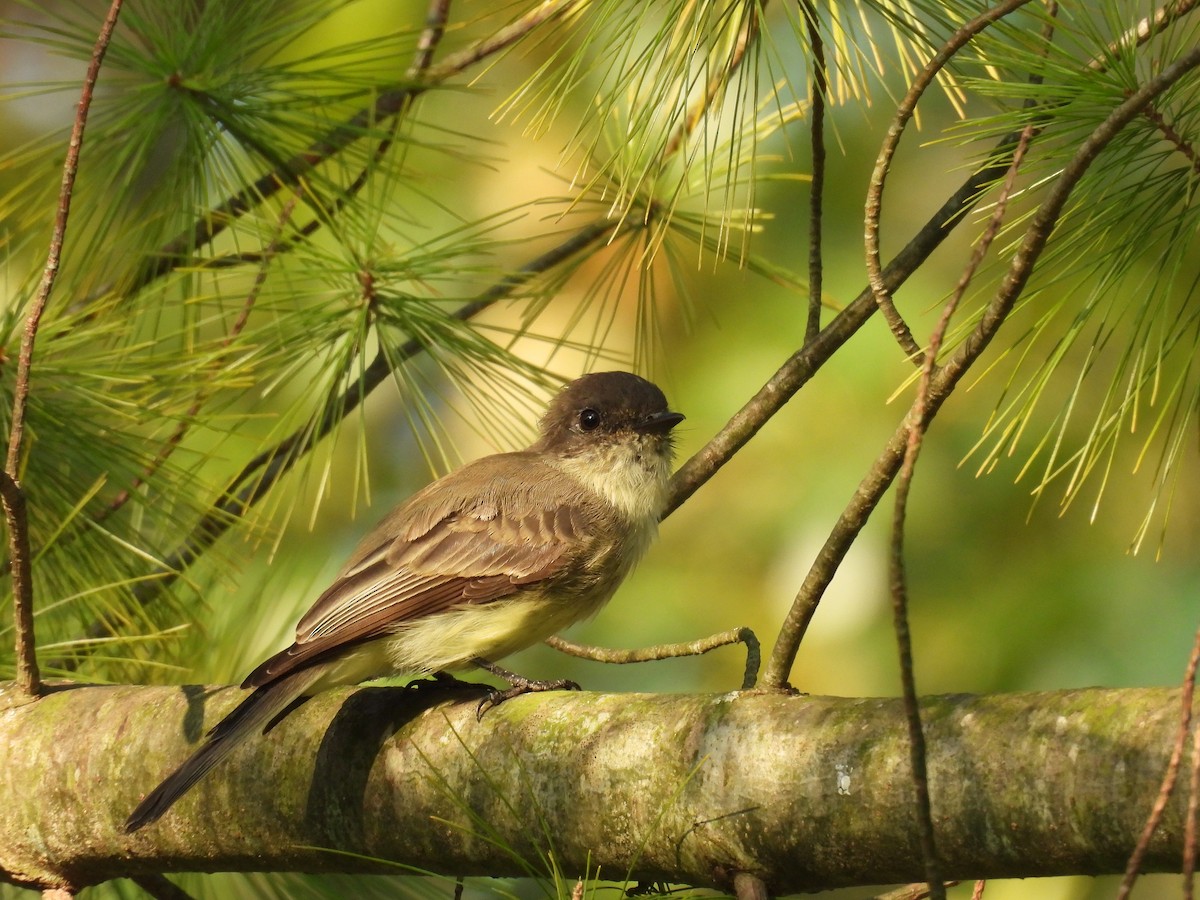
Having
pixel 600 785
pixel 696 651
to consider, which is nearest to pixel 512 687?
pixel 696 651

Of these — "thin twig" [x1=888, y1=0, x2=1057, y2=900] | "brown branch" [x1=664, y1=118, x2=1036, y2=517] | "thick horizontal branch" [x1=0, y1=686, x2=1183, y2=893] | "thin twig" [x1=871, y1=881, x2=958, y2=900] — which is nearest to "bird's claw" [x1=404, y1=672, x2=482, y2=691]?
"thick horizontal branch" [x1=0, y1=686, x2=1183, y2=893]

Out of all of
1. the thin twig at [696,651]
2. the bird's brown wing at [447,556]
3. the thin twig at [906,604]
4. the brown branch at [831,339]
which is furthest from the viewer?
the bird's brown wing at [447,556]

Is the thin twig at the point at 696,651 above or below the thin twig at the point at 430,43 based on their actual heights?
below

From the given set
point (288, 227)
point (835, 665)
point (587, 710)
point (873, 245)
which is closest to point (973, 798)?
point (587, 710)

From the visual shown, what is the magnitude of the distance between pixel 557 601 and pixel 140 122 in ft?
5.38

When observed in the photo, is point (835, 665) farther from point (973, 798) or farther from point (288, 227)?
point (973, 798)

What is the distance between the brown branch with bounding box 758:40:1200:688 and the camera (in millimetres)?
1829

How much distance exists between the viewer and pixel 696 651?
106 inches

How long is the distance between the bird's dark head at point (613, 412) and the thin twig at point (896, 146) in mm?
1591

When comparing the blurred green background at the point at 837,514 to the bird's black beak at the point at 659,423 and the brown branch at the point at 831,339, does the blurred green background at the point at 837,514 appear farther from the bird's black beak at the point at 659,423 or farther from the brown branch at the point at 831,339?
the brown branch at the point at 831,339

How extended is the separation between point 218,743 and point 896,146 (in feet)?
5.79

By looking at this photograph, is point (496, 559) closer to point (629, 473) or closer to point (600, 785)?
point (629, 473)

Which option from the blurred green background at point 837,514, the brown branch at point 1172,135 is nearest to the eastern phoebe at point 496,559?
the blurred green background at point 837,514

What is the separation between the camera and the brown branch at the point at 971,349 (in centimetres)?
183
